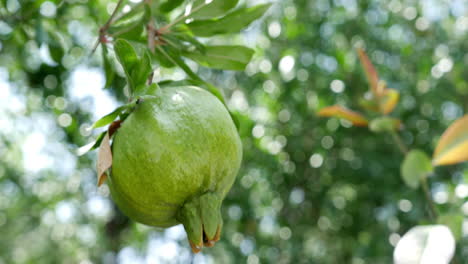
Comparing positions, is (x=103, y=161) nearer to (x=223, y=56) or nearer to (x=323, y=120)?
(x=223, y=56)

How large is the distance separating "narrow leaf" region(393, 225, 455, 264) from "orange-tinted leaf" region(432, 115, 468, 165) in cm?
40

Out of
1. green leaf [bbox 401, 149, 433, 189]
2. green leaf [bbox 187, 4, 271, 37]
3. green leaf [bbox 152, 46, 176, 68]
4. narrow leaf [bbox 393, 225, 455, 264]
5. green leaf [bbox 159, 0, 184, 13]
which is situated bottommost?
green leaf [bbox 401, 149, 433, 189]

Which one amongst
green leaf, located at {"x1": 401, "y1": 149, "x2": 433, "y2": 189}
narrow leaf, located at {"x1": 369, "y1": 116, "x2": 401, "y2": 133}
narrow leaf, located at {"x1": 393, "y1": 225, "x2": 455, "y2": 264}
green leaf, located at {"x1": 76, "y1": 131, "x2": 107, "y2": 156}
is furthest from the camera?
narrow leaf, located at {"x1": 369, "y1": 116, "x2": 401, "y2": 133}

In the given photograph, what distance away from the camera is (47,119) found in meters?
3.33

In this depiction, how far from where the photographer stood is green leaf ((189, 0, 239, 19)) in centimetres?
89

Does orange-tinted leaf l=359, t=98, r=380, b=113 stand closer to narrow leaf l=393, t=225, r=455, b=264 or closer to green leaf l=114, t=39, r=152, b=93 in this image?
narrow leaf l=393, t=225, r=455, b=264

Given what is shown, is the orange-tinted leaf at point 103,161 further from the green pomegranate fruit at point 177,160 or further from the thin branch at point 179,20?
the thin branch at point 179,20

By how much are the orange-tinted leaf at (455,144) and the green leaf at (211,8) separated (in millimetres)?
660

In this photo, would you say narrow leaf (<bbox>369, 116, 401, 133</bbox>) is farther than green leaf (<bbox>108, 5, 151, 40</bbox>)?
Yes

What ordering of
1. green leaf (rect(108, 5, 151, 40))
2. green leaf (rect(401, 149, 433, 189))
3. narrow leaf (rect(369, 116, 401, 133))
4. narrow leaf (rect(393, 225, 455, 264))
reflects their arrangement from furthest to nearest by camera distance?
narrow leaf (rect(369, 116, 401, 133)) → green leaf (rect(401, 149, 433, 189)) → green leaf (rect(108, 5, 151, 40)) → narrow leaf (rect(393, 225, 455, 264))

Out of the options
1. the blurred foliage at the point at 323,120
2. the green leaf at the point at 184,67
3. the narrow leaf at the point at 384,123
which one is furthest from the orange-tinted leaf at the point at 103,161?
the blurred foliage at the point at 323,120

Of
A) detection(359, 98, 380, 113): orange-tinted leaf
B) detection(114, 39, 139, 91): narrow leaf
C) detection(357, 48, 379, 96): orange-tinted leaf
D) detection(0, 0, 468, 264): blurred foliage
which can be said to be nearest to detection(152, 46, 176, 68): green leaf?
detection(114, 39, 139, 91): narrow leaf

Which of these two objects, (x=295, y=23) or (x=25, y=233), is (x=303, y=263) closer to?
(x=295, y=23)

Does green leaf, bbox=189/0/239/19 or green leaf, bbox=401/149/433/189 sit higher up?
green leaf, bbox=189/0/239/19
